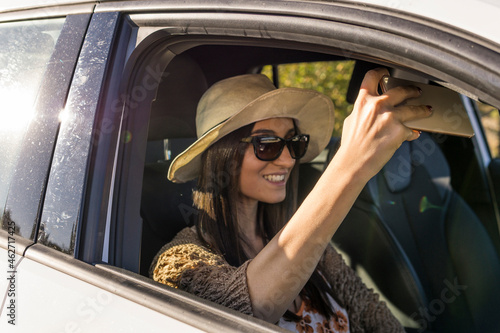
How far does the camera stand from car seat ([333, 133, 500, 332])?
235 centimetres

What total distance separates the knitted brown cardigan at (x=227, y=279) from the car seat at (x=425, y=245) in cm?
30

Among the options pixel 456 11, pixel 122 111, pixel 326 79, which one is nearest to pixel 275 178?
pixel 122 111

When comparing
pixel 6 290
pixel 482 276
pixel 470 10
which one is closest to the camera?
pixel 470 10

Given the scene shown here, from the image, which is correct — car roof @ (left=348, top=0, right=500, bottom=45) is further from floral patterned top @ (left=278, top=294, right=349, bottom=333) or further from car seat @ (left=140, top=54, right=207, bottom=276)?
car seat @ (left=140, top=54, right=207, bottom=276)

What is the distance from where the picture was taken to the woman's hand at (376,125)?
119 cm

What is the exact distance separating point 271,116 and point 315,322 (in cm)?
73

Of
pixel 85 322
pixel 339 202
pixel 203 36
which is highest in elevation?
pixel 203 36

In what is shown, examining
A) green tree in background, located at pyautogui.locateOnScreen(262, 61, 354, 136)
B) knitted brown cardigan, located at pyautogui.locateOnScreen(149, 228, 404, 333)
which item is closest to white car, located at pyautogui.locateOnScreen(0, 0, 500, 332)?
knitted brown cardigan, located at pyautogui.locateOnScreen(149, 228, 404, 333)

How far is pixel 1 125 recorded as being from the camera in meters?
1.57

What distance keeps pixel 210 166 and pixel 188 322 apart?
92 cm

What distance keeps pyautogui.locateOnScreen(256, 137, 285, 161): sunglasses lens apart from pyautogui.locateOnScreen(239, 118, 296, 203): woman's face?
3 centimetres

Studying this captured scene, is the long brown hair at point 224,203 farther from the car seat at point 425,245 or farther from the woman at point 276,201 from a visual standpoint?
the car seat at point 425,245

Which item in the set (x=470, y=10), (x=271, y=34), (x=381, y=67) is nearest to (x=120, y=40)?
(x=271, y=34)

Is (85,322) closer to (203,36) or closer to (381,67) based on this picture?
(203,36)
